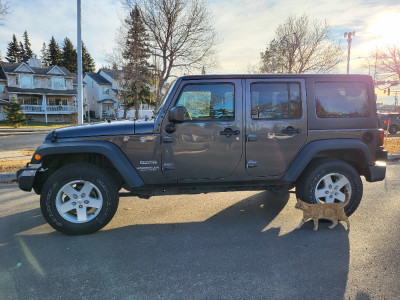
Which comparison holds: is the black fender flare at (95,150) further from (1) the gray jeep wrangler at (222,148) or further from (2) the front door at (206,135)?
(2) the front door at (206,135)

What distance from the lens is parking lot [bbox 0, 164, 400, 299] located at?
7.79 feet

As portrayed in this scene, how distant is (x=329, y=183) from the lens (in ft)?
12.8

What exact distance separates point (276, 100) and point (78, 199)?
298 centimetres

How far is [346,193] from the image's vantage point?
3648 mm

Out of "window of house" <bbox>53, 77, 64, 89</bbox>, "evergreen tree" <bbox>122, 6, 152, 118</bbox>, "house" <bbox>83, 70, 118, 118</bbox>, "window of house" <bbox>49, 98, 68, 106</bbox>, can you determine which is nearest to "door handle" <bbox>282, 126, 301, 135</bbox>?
"evergreen tree" <bbox>122, 6, 152, 118</bbox>

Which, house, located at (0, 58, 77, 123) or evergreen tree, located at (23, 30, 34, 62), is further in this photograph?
evergreen tree, located at (23, 30, 34, 62)

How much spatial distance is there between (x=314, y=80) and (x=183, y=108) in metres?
1.94

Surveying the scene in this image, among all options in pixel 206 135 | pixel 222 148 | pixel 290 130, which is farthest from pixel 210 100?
pixel 290 130

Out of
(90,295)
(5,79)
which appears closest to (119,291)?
(90,295)

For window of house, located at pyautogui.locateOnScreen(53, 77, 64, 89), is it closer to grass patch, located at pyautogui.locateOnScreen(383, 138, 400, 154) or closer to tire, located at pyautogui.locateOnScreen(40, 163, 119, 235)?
grass patch, located at pyautogui.locateOnScreen(383, 138, 400, 154)

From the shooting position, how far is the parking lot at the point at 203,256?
2373 mm

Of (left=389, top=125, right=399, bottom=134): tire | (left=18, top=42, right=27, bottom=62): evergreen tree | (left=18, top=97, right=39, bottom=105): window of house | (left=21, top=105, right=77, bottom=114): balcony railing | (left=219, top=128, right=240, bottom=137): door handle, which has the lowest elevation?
(left=219, top=128, right=240, bottom=137): door handle

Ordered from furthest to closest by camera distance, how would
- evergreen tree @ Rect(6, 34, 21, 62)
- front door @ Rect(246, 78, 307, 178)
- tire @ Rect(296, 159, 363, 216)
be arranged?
1. evergreen tree @ Rect(6, 34, 21, 62)
2. tire @ Rect(296, 159, 363, 216)
3. front door @ Rect(246, 78, 307, 178)

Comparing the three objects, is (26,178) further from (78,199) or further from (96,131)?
(96,131)
